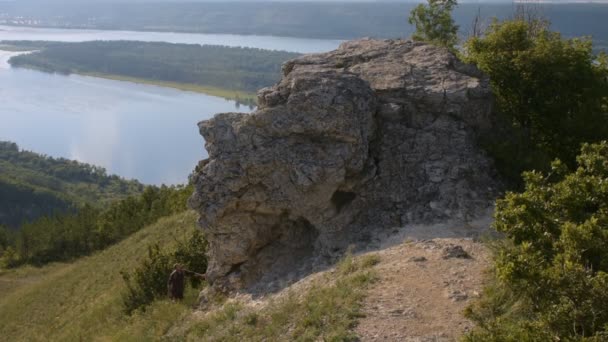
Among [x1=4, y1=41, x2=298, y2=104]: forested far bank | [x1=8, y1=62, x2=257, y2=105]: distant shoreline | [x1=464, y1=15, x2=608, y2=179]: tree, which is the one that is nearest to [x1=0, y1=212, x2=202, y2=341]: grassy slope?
[x1=464, y1=15, x2=608, y2=179]: tree

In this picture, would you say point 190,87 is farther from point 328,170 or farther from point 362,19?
point 328,170

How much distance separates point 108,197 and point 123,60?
208ft

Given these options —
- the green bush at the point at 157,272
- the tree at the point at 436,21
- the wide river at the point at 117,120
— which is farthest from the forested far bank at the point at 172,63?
the green bush at the point at 157,272

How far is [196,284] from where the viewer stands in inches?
→ 567

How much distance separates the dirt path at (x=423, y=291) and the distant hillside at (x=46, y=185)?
89.5 metres

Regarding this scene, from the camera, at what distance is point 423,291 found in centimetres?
955

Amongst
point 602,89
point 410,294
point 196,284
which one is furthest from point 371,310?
point 602,89

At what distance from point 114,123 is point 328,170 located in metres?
111

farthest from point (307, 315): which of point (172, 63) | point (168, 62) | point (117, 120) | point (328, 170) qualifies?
point (168, 62)

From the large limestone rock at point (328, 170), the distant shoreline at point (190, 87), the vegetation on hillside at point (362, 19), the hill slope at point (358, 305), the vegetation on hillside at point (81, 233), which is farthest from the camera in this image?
the distant shoreline at point (190, 87)

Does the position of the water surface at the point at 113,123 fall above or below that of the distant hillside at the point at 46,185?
above

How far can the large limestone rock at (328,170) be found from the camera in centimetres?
1255

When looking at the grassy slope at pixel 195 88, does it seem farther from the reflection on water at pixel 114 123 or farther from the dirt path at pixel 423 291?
the dirt path at pixel 423 291

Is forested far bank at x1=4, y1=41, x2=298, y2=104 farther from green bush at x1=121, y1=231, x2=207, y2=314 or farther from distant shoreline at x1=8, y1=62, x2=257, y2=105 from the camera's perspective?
green bush at x1=121, y1=231, x2=207, y2=314
